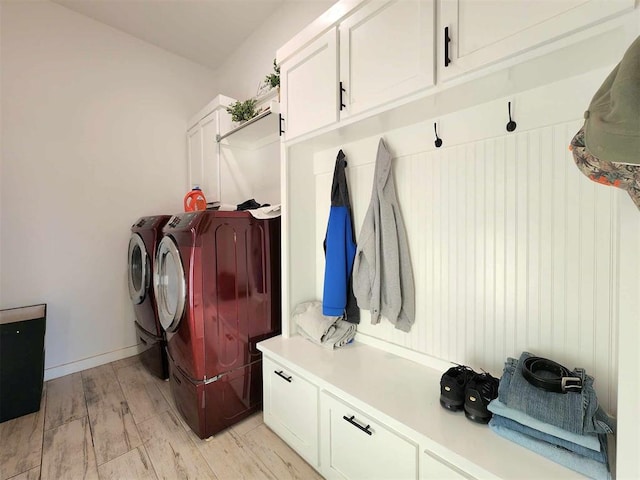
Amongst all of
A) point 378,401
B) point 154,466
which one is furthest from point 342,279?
point 154,466

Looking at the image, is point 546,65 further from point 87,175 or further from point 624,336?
point 87,175

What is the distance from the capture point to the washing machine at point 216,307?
5.05 ft

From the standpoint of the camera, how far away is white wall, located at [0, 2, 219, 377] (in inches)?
85.7

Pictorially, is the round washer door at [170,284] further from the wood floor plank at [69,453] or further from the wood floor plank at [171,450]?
the wood floor plank at [69,453]

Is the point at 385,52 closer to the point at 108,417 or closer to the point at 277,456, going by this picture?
the point at 277,456

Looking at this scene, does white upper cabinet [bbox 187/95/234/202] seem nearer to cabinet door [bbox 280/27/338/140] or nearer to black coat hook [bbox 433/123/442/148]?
cabinet door [bbox 280/27/338/140]

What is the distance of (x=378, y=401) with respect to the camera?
3.70 ft

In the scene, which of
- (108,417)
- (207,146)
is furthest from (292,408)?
(207,146)

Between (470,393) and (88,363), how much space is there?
3.05 meters

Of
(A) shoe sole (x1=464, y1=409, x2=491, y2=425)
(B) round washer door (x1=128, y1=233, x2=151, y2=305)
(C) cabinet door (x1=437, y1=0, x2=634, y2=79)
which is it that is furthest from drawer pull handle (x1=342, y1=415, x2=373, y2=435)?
(B) round washer door (x1=128, y1=233, x2=151, y2=305)

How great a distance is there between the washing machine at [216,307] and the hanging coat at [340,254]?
0.44m

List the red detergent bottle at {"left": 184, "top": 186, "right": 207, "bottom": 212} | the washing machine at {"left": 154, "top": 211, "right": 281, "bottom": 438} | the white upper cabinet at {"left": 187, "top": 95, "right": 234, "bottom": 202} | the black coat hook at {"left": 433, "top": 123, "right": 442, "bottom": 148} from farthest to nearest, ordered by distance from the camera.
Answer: the white upper cabinet at {"left": 187, "top": 95, "right": 234, "bottom": 202}
the red detergent bottle at {"left": 184, "top": 186, "right": 207, "bottom": 212}
the washing machine at {"left": 154, "top": 211, "right": 281, "bottom": 438}
the black coat hook at {"left": 433, "top": 123, "right": 442, "bottom": 148}

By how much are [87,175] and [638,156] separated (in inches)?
130

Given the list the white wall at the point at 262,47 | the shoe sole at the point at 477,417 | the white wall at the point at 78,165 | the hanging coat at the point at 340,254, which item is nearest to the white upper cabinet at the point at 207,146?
the white wall at the point at 78,165
